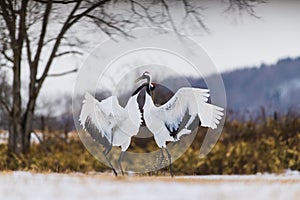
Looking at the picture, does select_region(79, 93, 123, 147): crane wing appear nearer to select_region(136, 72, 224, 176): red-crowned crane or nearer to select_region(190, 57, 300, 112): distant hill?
select_region(136, 72, 224, 176): red-crowned crane

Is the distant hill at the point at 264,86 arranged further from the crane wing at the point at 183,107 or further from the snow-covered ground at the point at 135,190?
the snow-covered ground at the point at 135,190

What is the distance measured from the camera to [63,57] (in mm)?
3172

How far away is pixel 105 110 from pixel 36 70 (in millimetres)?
1168

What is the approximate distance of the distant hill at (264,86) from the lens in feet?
10.2

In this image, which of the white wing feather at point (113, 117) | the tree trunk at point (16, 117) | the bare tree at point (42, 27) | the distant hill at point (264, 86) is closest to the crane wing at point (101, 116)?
the white wing feather at point (113, 117)

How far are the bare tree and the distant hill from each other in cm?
42

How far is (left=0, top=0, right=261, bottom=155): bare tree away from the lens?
2904 mm

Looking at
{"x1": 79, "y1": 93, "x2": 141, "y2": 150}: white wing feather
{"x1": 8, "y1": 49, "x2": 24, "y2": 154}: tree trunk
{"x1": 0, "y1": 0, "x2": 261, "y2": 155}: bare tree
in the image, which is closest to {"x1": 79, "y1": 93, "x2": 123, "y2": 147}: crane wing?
{"x1": 79, "y1": 93, "x2": 141, "y2": 150}: white wing feather

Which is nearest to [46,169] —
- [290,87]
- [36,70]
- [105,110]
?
[36,70]

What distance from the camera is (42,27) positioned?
3031 mm

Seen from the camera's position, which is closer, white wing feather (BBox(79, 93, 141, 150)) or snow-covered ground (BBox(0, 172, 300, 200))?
snow-covered ground (BBox(0, 172, 300, 200))

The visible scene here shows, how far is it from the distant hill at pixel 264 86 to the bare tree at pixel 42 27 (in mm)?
423

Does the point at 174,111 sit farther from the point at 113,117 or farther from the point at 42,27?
the point at 42,27

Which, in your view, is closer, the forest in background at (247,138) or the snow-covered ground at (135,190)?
the snow-covered ground at (135,190)
